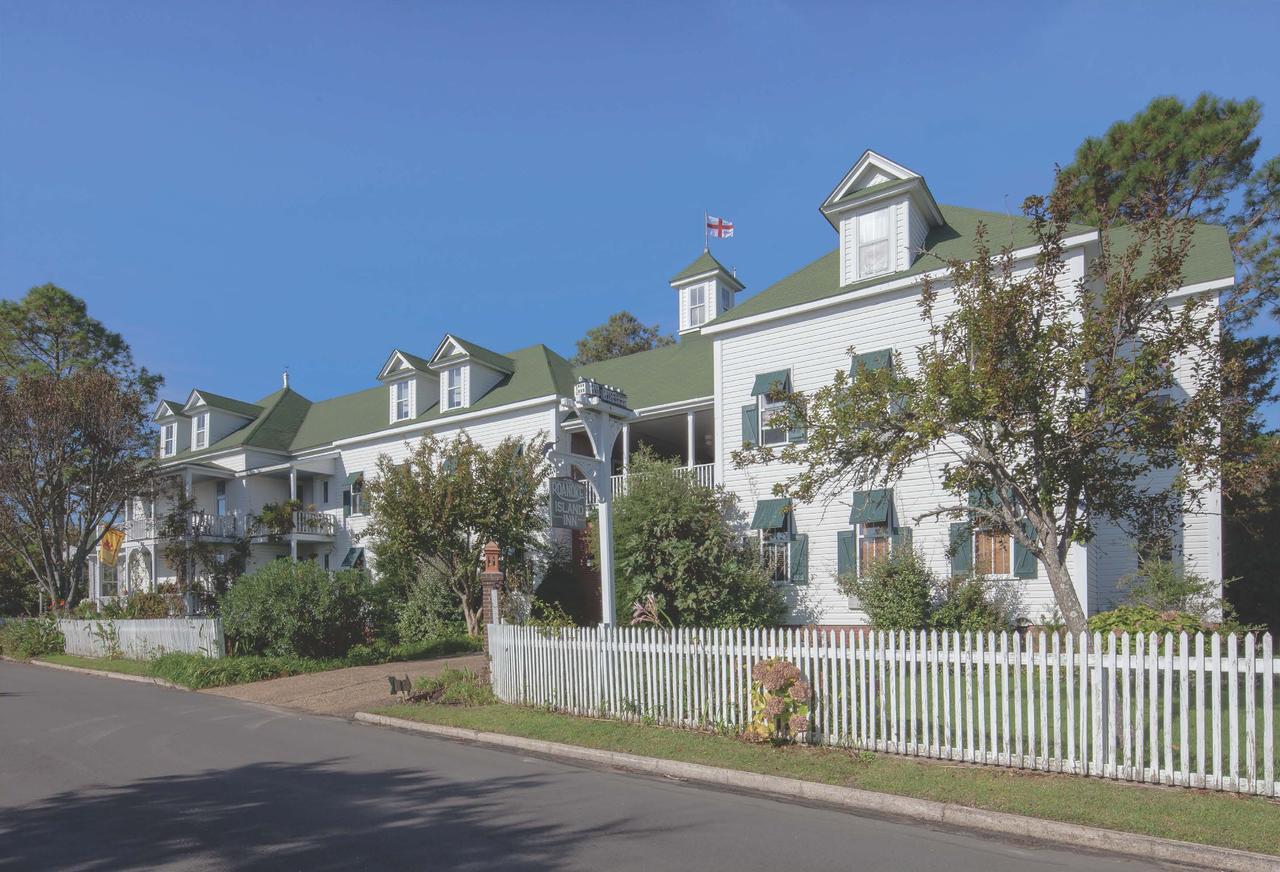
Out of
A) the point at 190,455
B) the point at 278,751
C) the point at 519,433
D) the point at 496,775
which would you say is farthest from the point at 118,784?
the point at 190,455

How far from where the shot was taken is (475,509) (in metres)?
23.4

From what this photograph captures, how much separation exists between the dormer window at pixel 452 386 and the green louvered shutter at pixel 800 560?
13708 mm

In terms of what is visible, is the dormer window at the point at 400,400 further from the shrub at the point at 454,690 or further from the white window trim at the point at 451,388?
the shrub at the point at 454,690

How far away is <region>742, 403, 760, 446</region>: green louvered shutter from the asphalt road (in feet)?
38.1

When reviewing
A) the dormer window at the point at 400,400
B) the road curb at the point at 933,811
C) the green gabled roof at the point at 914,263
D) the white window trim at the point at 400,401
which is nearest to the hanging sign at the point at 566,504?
the road curb at the point at 933,811

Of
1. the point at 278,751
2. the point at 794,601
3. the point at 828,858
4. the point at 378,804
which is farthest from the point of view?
the point at 794,601

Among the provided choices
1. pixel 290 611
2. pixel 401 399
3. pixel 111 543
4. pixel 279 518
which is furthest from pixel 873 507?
pixel 111 543

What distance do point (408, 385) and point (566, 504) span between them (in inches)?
792

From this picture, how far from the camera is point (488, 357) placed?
29469 millimetres

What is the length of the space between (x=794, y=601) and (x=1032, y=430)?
1130 cm

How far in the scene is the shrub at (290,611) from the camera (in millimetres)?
18188

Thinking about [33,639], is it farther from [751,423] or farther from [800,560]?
[800,560]

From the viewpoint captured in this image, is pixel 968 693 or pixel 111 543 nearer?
pixel 968 693

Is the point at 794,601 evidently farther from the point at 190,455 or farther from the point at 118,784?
the point at 190,455
